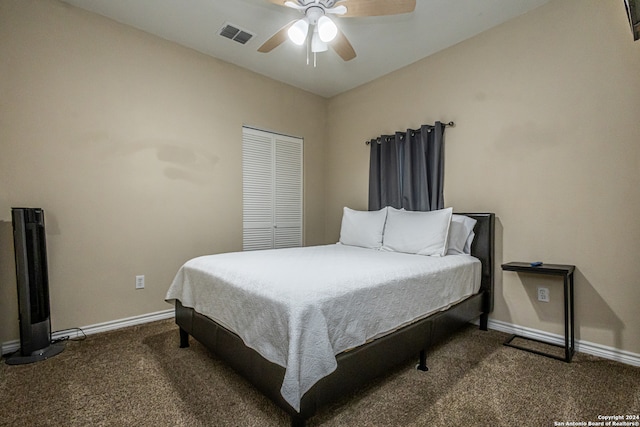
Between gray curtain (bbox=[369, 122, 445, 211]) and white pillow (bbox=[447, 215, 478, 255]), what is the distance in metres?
0.41

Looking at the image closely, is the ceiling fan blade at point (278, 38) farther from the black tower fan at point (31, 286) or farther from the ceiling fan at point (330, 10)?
the black tower fan at point (31, 286)

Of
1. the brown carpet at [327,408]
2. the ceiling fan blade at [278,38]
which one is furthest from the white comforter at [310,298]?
the ceiling fan blade at [278,38]

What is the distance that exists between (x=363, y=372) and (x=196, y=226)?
7.66 ft

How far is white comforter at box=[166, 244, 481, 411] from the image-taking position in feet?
4.32

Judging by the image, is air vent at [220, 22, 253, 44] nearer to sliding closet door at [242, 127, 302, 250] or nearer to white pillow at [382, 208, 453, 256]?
sliding closet door at [242, 127, 302, 250]

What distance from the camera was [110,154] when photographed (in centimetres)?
269

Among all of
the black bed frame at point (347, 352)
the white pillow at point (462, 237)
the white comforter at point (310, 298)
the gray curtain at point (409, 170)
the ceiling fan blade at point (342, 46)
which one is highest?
the ceiling fan blade at point (342, 46)

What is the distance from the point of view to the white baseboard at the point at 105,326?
226 centimetres

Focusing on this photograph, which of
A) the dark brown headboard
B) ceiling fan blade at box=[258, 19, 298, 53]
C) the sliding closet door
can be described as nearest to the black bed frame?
the dark brown headboard

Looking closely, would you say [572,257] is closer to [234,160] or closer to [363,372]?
[363,372]

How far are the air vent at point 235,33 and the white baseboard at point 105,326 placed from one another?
9.01 feet

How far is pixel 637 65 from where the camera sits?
6.75 ft

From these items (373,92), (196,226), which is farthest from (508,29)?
(196,226)

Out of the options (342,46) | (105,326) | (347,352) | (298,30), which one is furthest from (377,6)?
(105,326)
